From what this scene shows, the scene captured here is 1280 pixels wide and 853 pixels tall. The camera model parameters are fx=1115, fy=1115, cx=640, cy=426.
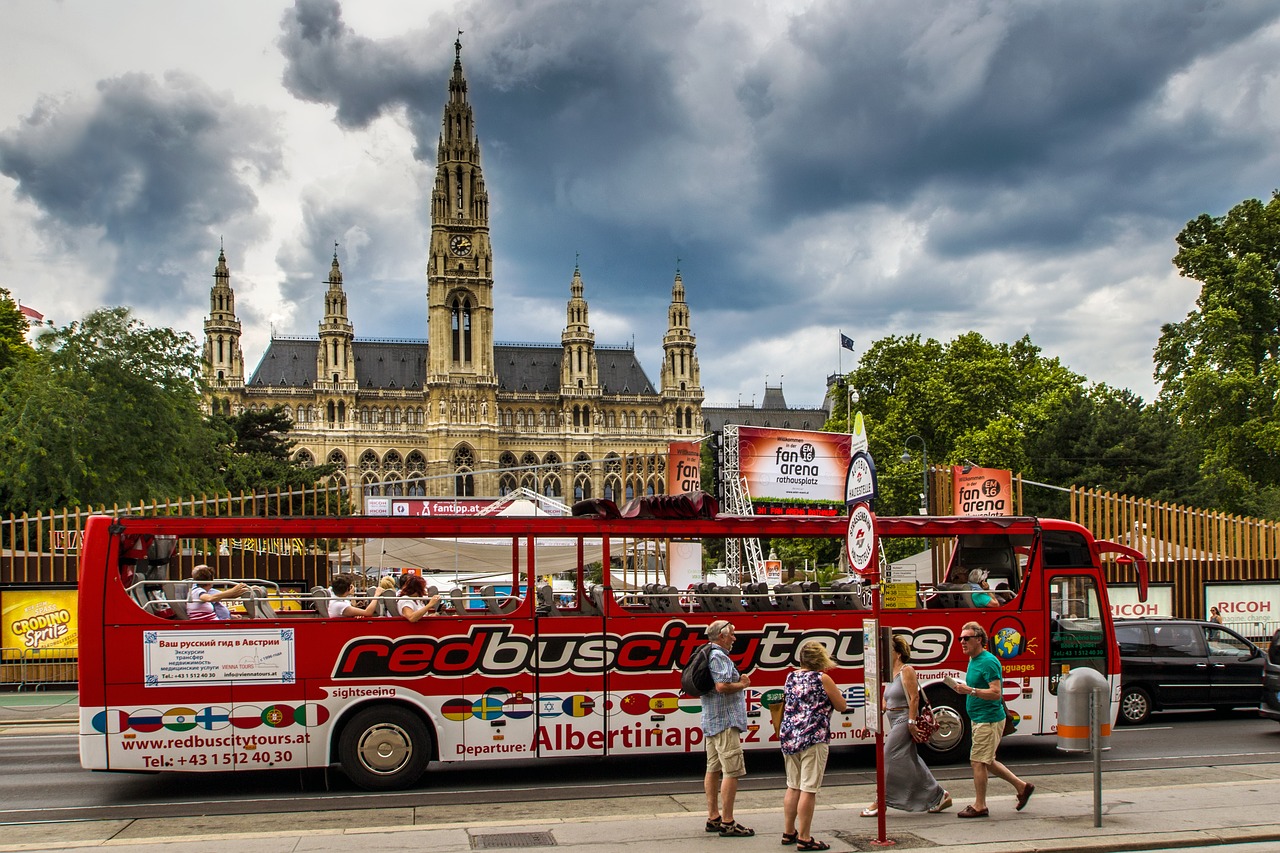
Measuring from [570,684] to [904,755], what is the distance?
4.05 metres

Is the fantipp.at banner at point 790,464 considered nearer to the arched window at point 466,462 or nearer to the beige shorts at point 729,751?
the beige shorts at point 729,751

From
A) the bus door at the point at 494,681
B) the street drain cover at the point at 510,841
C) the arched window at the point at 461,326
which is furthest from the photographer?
the arched window at the point at 461,326

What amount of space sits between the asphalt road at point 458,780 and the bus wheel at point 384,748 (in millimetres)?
203

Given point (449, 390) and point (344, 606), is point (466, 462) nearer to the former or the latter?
point (449, 390)

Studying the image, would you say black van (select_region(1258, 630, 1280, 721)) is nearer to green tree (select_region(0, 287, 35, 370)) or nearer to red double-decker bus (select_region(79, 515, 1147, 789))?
red double-decker bus (select_region(79, 515, 1147, 789))

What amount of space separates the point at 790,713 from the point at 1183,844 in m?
3.61

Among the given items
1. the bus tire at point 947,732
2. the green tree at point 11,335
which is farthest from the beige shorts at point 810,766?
the green tree at point 11,335

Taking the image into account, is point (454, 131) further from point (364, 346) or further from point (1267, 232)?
point (1267, 232)

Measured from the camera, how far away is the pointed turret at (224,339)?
126 metres

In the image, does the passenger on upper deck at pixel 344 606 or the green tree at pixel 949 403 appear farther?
the green tree at pixel 949 403

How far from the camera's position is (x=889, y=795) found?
34.7 ft

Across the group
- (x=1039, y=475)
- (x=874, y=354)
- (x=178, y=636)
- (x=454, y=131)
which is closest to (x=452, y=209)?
(x=454, y=131)

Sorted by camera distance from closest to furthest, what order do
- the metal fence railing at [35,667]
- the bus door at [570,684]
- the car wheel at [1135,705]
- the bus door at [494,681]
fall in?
the bus door at [494,681], the bus door at [570,684], the car wheel at [1135,705], the metal fence railing at [35,667]

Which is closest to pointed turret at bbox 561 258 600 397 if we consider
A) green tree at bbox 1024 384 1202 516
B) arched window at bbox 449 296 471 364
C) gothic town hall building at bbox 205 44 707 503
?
gothic town hall building at bbox 205 44 707 503
